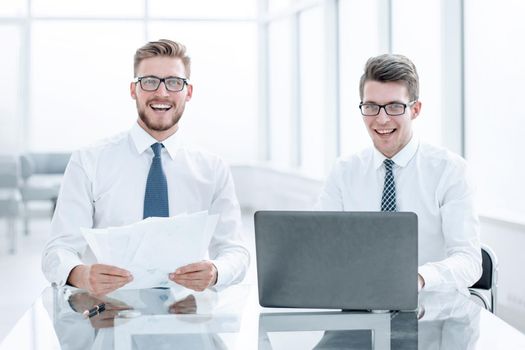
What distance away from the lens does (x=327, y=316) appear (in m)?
2.18

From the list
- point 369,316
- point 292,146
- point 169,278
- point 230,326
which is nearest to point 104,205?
point 169,278

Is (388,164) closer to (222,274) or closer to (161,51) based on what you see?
(222,274)

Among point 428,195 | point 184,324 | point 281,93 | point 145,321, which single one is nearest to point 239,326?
point 184,324

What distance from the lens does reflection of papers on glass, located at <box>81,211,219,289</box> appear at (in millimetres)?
2225

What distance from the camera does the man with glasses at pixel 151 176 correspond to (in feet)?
9.66

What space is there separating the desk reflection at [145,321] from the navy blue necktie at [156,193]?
538 mm

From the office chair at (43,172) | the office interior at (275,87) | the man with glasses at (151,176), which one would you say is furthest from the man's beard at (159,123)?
the office chair at (43,172)

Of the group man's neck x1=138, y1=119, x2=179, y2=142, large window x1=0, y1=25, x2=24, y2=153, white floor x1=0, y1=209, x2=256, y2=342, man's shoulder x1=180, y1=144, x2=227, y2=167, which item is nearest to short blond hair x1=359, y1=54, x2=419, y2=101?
man's shoulder x1=180, y1=144, x2=227, y2=167

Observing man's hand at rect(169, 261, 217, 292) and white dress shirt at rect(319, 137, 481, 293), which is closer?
man's hand at rect(169, 261, 217, 292)

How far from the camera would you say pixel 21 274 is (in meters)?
6.61

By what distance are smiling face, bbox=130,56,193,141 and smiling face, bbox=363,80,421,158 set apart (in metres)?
0.67

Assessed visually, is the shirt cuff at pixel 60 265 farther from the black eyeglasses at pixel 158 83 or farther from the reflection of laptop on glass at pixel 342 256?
the reflection of laptop on glass at pixel 342 256

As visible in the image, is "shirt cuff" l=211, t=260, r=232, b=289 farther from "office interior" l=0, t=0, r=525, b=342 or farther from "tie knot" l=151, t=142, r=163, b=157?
"office interior" l=0, t=0, r=525, b=342

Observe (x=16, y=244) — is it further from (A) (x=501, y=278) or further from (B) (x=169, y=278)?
(B) (x=169, y=278)
